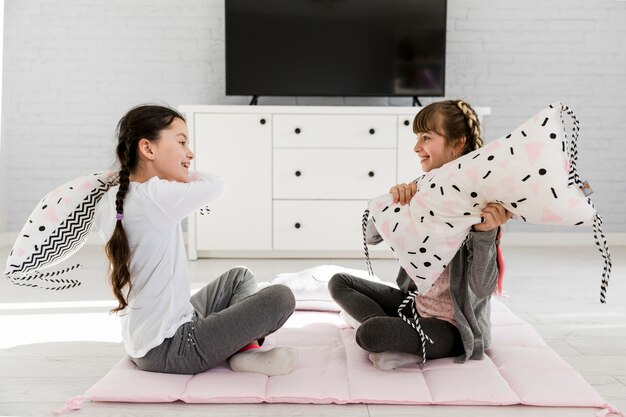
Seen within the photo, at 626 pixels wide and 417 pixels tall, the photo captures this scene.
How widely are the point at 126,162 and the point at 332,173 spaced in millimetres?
2223

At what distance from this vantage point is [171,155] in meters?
1.86

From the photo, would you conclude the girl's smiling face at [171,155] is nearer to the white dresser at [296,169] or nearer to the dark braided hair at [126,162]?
the dark braided hair at [126,162]

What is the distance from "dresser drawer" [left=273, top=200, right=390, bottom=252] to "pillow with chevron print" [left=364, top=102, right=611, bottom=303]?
2091 millimetres

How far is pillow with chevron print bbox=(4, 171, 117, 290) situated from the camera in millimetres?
1720

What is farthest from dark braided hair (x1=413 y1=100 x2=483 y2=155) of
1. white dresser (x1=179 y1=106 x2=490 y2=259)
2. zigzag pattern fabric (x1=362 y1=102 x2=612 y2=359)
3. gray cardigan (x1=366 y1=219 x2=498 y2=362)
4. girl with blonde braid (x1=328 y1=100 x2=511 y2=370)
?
white dresser (x1=179 y1=106 x2=490 y2=259)

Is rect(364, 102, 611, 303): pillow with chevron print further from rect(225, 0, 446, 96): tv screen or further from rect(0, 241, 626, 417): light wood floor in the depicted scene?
rect(225, 0, 446, 96): tv screen

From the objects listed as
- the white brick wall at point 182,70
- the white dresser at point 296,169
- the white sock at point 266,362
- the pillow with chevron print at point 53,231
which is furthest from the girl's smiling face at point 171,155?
the white brick wall at point 182,70

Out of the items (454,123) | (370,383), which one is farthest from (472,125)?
(370,383)

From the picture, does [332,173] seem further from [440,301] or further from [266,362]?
[266,362]

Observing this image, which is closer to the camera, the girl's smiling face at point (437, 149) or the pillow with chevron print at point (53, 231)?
the pillow with chevron print at point (53, 231)

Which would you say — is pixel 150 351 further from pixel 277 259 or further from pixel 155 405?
pixel 277 259

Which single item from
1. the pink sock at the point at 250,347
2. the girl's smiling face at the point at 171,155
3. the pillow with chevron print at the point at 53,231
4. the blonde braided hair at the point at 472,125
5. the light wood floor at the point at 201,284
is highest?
the blonde braided hair at the point at 472,125

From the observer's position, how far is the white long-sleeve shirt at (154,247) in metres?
1.77

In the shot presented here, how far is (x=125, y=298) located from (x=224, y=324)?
0.81 feet
